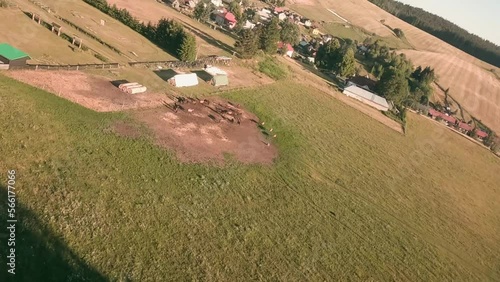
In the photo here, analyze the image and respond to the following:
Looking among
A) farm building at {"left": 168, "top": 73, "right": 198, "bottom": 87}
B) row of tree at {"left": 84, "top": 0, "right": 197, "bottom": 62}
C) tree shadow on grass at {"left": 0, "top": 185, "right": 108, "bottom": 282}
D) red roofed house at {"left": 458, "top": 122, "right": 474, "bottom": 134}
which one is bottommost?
tree shadow on grass at {"left": 0, "top": 185, "right": 108, "bottom": 282}

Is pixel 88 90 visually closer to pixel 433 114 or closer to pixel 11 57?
pixel 11 57

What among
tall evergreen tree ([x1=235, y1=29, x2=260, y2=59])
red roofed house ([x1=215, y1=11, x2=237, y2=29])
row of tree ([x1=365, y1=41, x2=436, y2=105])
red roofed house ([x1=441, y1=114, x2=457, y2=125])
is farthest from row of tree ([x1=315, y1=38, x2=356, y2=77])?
red roofed house ([x1=215, y1=11, x2=237, y2=29])

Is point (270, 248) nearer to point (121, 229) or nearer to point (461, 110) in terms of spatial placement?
point (121, 229)

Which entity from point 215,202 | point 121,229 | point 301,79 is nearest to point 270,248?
point 215,202

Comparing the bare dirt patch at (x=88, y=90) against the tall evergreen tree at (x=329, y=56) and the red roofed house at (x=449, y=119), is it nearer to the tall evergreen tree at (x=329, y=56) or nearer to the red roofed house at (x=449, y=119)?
the tall evergreen tree at (x=329, y=56)

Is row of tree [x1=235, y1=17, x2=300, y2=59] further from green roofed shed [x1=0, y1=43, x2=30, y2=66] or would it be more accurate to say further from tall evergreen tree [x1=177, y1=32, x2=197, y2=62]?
green roofed shed [x1=0, y1=43, x2=30, y2=66]

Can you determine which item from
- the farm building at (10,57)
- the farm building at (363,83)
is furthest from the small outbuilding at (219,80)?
the farm building at (363,83)
